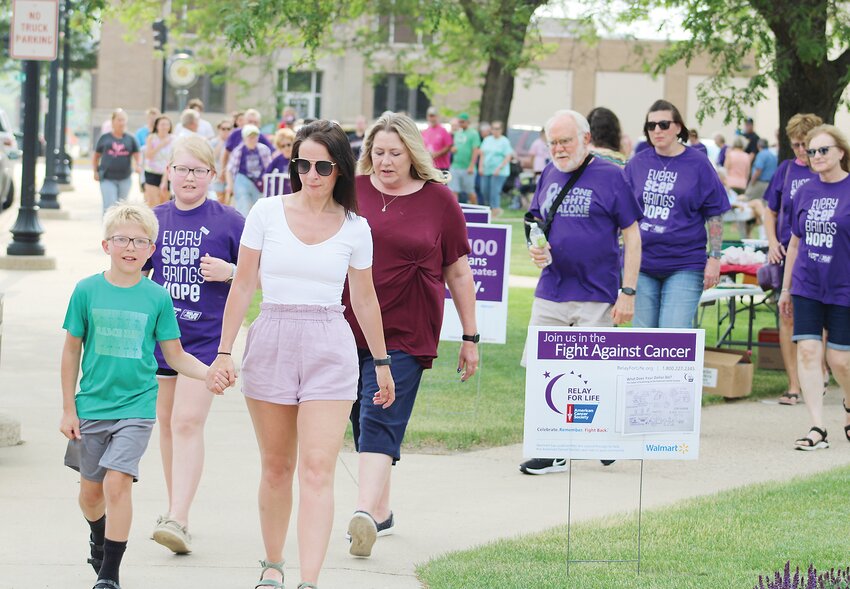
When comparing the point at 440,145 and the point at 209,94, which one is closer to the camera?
the point at 440,145

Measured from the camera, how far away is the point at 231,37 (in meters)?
12.8

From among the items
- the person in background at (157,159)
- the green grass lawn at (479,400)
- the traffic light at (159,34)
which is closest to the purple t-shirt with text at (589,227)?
the green grass lawn at (479,400)

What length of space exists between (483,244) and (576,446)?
3924mm

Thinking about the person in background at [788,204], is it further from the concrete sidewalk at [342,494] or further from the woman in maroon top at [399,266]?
the woman in maroon top at [399,266]

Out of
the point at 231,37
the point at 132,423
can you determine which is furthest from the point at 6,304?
the point at 132,423

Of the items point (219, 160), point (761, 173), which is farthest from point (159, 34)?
point (761, 173)

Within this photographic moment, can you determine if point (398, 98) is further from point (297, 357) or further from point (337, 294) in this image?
point (297, 357)

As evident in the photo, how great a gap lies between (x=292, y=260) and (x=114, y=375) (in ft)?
2.64

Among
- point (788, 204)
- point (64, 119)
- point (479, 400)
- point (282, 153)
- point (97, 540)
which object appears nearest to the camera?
point (97, 540)

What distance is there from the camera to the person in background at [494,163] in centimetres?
3030

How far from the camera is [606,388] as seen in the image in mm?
6094

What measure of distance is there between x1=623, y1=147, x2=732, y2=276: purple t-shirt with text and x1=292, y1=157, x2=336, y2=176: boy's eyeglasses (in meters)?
4.07

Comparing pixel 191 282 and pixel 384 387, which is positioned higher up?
pixel 191 282

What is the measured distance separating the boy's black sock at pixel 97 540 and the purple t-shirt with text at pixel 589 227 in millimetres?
3380
